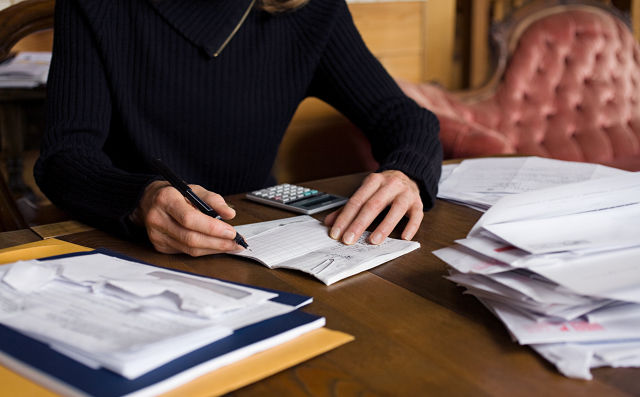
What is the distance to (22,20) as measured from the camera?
4.34 ft

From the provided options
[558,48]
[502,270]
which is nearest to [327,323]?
[502,270]

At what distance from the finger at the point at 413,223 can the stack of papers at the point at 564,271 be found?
175 mm

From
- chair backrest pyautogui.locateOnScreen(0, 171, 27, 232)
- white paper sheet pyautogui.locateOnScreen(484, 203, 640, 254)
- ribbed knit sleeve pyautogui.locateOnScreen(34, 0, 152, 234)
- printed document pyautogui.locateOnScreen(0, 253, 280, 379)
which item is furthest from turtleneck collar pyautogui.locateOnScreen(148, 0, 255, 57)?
white paper sheet pyautogui.locateOnScreen(484, 203, 640, 254)

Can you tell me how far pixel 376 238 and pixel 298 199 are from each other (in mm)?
243

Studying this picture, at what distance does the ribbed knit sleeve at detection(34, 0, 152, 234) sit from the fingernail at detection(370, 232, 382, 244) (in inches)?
13.7

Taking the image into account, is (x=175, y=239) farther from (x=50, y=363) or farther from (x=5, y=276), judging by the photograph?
(x=50, y=363)

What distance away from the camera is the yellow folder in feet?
1.52

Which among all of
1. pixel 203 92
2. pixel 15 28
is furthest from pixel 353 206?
pixel 15 28

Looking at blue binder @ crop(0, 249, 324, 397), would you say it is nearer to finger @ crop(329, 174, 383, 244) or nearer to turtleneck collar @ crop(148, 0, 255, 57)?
finger @ crop(329, 174, 383, 244)

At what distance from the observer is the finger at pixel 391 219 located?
0.84m

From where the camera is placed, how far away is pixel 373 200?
90 cm

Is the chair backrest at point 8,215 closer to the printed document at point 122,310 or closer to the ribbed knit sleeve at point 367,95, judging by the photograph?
the printed document at point 122,310

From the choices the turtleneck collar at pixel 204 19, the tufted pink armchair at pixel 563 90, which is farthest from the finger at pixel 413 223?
the tufted pink armchair at pixel 563 90

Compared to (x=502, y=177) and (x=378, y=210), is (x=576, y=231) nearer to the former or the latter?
(x=378, y=210)
